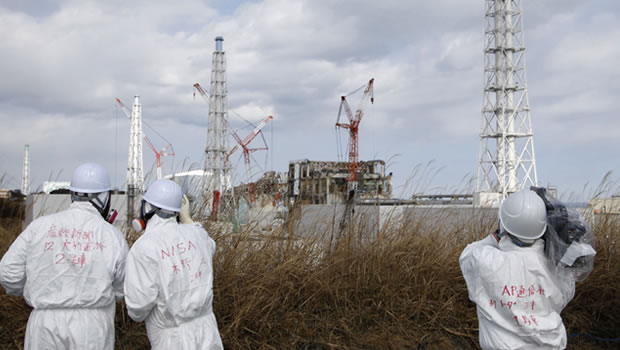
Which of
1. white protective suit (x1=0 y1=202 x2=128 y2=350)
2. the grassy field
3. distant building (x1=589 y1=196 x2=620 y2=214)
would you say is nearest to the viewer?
white protective suit (x1=0 y1=202 x2=128 y2=350)

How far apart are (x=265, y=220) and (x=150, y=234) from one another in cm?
260

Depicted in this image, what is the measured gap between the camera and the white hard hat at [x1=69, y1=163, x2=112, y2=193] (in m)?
3.26

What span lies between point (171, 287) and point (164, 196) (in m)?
0.57

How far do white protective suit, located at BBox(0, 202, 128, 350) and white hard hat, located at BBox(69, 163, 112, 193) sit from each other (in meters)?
0.25

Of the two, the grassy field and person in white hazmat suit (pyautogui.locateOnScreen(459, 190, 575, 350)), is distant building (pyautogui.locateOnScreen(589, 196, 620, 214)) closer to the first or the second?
the grassy field

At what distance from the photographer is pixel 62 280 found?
2.98 metres

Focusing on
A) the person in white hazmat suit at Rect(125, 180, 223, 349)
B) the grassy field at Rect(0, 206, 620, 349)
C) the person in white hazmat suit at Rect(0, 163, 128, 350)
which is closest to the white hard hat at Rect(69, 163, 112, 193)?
the person in white hazmat suit at Rect(0, 163, 128, 350)

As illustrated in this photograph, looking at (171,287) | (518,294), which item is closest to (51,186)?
(171,287)

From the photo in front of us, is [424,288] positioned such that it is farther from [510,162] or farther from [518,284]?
[510,162]

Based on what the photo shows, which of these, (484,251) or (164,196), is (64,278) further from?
(484,251)

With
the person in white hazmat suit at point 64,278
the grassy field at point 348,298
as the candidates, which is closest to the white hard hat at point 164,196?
the person in white hazmat suit at point 64,278

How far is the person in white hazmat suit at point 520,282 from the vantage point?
2787 mm

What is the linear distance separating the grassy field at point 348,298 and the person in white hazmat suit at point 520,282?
1807 millimetres

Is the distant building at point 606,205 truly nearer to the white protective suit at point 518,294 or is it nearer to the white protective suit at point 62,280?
the white protective suit at point 518,294
